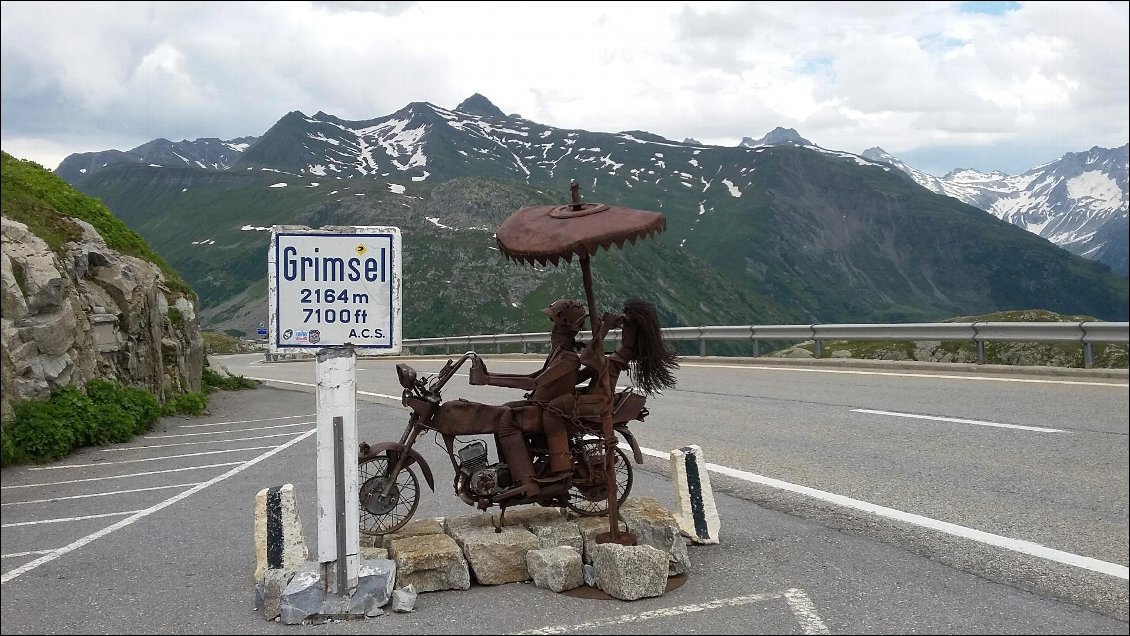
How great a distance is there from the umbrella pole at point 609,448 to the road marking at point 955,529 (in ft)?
7.18

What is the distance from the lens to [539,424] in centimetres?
528

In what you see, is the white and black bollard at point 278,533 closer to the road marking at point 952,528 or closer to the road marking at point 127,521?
the road marking at point 127,521

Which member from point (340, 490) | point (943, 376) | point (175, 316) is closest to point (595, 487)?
A: point (340, 490)

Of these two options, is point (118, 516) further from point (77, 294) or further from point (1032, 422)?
point (1032, 422)

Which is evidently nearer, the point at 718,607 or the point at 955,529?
the point at 718,607

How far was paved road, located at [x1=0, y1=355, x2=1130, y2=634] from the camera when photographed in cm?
404

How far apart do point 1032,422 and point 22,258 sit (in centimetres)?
974

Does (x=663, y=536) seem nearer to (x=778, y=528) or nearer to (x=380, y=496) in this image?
(x=778, y=528)

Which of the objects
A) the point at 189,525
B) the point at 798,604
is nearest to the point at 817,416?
the point at 798,604

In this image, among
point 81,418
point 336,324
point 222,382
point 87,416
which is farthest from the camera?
point 222,382

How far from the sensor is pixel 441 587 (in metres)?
4.59

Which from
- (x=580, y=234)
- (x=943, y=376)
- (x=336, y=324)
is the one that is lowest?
(x=943, y=376)

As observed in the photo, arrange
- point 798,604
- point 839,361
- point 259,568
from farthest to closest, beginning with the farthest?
point 839,361
point 259,568
point 798,604

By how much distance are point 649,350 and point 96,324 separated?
906cm
